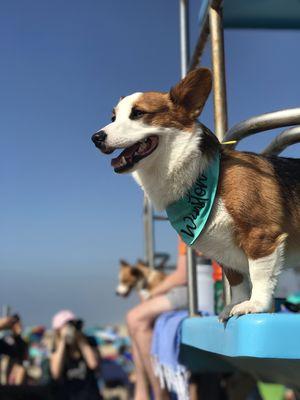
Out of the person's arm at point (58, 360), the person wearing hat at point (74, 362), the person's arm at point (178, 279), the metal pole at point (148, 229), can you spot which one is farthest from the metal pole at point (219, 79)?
the person's arm at point (58, 360)

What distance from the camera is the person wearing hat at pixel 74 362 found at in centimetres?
434

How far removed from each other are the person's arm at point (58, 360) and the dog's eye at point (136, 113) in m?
3.46

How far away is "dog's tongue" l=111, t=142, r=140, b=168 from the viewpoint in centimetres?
131

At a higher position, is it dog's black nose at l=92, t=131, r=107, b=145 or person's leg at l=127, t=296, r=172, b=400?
dog's black nose at l=92, t=131, r=107, b=145

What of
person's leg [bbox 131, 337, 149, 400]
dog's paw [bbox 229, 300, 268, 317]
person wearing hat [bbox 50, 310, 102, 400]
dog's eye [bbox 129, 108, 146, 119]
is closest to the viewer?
dog's paw [bbox 229, 300, 268, 317]

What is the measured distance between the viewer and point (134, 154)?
1.33 metres

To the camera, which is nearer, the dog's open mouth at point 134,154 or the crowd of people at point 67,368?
the dog's open mouth at point 134,154

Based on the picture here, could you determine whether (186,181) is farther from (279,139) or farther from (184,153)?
(279,139)

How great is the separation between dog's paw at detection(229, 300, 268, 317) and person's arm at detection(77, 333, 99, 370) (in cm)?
349

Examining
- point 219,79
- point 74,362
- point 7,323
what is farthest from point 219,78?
point 7,323

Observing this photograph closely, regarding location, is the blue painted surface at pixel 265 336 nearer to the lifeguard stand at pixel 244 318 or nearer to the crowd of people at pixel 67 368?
the lifeguard stand at pixel 244 318

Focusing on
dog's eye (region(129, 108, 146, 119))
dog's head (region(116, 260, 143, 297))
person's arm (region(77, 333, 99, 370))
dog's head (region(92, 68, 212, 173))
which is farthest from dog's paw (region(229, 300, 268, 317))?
dog's head (region(116, 260, 143, 297))

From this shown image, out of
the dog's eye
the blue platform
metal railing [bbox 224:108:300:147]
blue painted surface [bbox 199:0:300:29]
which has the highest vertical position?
blue painted surface [bbox 199:0:300:29]

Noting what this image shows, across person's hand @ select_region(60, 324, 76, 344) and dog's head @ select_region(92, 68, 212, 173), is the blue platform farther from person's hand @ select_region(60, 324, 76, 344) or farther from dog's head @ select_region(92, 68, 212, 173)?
person's hand @ select_region(60, 324, 76, 344)
